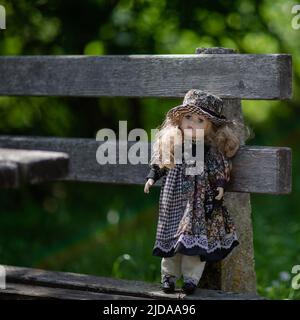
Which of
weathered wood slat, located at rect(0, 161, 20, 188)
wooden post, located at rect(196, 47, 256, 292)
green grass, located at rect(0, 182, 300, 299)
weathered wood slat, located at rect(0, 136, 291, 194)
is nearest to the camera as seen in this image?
weathered wood slat, located at rect(0, 161, 20, 188)

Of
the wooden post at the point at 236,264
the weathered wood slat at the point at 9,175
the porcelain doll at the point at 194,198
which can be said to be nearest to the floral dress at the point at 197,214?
the porcelain doll at the point at 194,198

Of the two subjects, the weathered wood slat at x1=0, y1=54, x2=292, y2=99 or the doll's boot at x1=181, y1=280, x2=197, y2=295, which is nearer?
the doll's boot at x1=181, y1=280, x2=197, y2=295

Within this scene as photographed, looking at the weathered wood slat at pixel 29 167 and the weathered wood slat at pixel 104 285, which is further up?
the weathered wood slat at pixel 29 167

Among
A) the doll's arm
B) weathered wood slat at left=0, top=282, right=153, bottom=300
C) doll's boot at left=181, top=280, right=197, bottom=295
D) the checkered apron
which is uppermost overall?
the doll's arm

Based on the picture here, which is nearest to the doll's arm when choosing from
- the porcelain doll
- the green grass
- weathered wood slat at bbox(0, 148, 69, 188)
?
the porcelain doll

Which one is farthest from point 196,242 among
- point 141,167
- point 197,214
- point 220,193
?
point 141,167

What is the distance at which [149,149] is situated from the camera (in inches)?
158

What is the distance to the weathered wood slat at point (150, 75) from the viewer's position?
Answer: 12.1ft

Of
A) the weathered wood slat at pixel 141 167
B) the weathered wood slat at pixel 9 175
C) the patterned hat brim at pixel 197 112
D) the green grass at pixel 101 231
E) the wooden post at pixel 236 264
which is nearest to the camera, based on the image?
the weathered wood slat at pixel 9 175

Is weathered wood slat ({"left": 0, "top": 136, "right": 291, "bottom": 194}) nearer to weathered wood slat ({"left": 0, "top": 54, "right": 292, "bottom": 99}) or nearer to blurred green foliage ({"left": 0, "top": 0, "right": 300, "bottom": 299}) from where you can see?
weathered wood slat ({"left": 0, "top": 54, "right": 292, "bottom": 99})

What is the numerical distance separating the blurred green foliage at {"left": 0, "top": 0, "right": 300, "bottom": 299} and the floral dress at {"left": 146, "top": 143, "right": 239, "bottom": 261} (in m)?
0.92

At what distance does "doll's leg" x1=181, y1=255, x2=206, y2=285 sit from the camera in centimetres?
354

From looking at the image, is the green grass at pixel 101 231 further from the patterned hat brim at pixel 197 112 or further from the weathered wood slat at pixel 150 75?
the patterned hat brim at pixel 197 112

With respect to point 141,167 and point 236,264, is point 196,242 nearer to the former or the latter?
point 236,264
